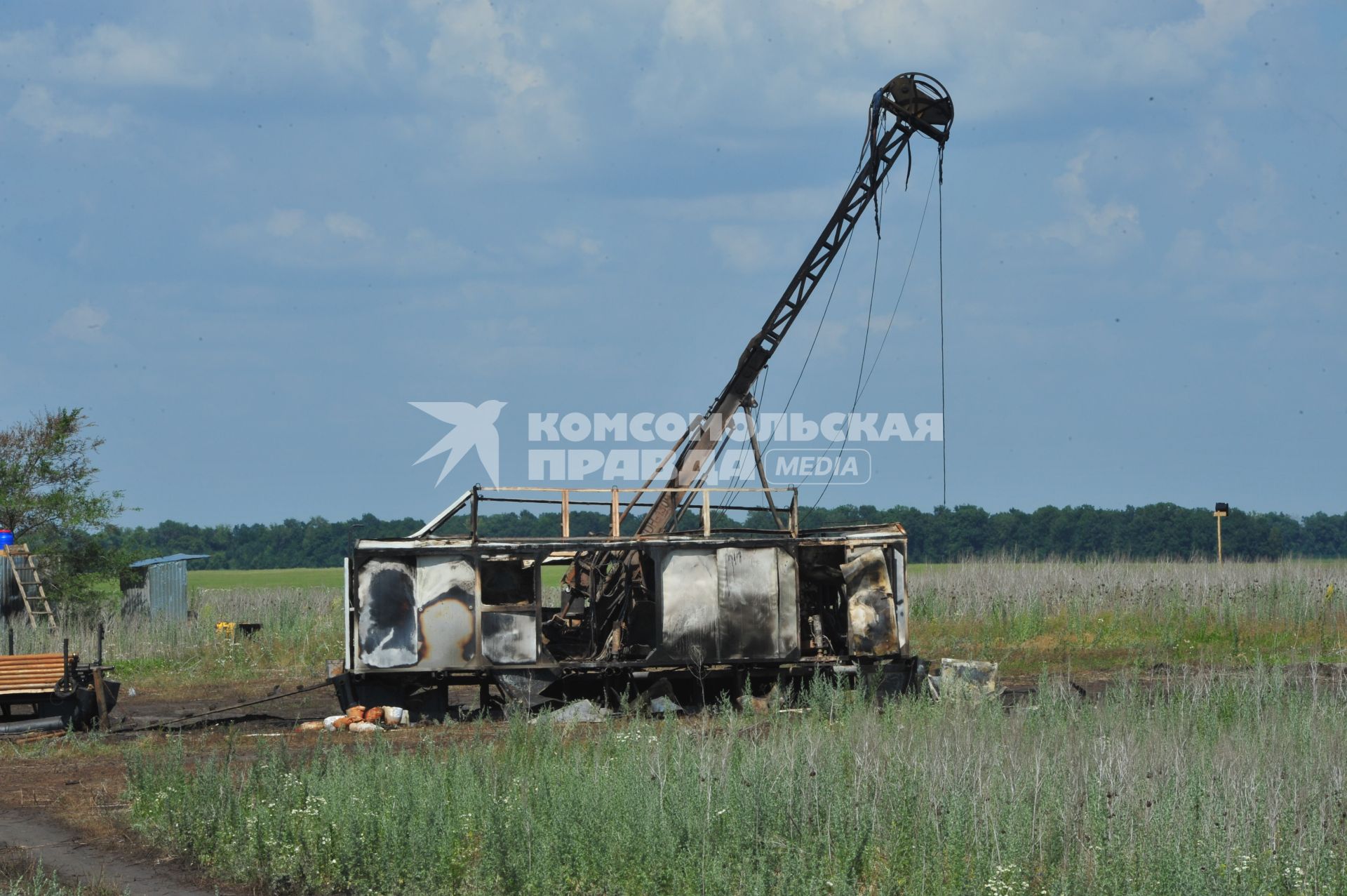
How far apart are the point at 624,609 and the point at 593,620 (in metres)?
0.48

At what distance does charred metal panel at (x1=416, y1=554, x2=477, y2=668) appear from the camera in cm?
1872

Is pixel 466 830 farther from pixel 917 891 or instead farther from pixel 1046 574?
pixel 1046 574

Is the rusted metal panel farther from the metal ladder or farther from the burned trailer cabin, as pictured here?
the metal ladder

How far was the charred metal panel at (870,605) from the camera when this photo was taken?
760 inches

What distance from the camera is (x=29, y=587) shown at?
1195 inches

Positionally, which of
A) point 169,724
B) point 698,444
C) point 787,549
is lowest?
point 169,724

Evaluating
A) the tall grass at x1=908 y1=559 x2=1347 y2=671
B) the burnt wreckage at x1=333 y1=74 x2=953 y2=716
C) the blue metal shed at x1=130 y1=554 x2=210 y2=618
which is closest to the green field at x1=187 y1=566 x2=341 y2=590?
the blue metal shed at x1=130 y1=554 x2=210 y2=618

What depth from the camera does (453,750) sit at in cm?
1167

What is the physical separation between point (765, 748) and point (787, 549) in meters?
8.41

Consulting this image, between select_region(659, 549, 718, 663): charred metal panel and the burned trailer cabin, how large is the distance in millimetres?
18

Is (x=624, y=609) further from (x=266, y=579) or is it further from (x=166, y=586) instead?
(x=266, y=579)

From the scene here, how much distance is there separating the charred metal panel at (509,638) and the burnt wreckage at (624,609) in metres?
0.02

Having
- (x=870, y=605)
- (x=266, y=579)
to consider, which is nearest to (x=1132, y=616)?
(x=870, y=605)

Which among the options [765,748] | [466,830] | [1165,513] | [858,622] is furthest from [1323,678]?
[1165,513]
